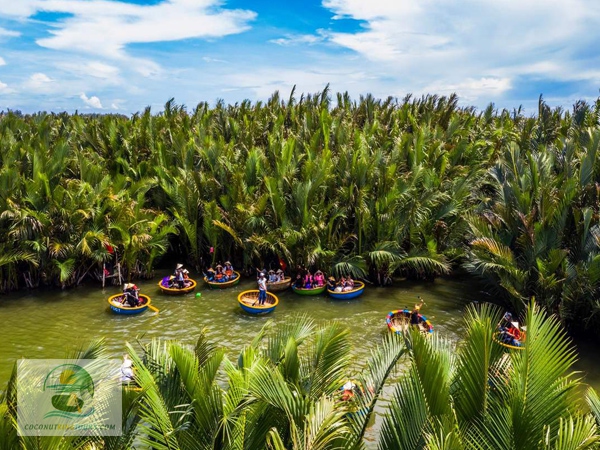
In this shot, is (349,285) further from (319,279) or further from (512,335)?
(512,335)

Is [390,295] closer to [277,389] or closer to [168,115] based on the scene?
[277,389]

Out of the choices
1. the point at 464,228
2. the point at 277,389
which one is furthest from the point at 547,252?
the point at 277,389

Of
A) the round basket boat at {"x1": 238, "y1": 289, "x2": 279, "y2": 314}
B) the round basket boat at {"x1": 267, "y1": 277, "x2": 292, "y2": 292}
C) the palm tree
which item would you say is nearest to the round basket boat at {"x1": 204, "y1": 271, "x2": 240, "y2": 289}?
the round basket boat at {"x1": 238, "y1": 289, "x2": 279, "y2": 314}

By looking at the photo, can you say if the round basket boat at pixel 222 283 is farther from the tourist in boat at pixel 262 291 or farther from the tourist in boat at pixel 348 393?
the tourist in boat at pixel 348 393

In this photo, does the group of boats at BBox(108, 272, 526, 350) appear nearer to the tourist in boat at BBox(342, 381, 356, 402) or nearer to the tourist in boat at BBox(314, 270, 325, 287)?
the tourist in boat at BBox(314, 270, 325, 287)

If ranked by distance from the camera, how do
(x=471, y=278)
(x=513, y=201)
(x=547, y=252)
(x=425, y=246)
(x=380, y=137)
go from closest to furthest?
(x=547, y=252)
(x=513, y=201)
(x=425, y=246)
(x=471, y=278)
(x=380, y=137)

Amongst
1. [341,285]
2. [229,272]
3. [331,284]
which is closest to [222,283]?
[229,272]

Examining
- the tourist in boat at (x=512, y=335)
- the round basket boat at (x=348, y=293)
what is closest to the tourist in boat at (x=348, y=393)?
the tourist in boat at (x=512, y=335)
